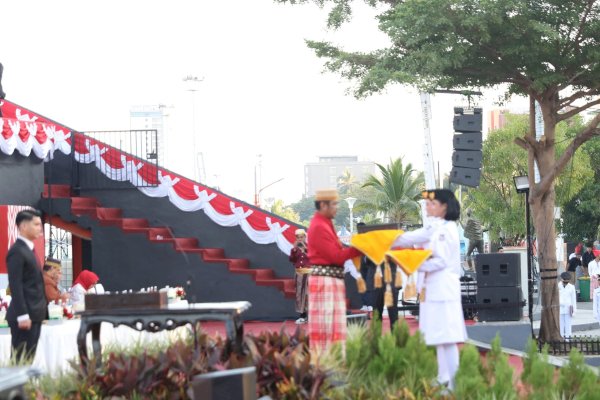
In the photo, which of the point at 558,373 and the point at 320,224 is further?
the point at 320,224

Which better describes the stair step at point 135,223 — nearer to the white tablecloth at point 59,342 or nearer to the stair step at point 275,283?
the stair step at point 275,283

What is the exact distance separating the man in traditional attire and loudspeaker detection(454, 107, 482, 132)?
32.8 feet

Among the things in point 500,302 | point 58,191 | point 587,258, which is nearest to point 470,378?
point 500,302

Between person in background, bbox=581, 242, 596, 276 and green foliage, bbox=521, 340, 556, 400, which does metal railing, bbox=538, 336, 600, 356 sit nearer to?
green foliage, bbox=521, 340, 556, 400

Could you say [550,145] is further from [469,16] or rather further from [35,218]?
[35,218]

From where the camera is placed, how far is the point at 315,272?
9.74 metres

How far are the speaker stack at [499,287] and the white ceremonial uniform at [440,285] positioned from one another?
9.08 metres

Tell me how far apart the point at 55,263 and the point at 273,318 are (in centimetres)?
1008

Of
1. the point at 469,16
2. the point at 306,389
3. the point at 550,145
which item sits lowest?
the point at 306,389

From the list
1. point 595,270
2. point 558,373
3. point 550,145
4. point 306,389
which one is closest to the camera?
point 306,389


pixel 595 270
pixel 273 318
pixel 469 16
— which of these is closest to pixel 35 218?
pixel 469 16

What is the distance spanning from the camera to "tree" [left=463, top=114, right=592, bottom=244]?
1966 inches

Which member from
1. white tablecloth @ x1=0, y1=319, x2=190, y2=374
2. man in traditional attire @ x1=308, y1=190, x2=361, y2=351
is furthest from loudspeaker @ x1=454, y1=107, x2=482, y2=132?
man in traditional attire @ x1=308, y1=190, x2=361, y2=351

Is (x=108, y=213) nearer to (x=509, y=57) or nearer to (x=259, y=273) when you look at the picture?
(x=259, y=273)
